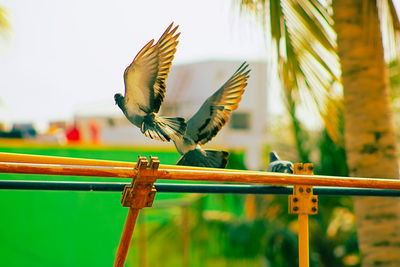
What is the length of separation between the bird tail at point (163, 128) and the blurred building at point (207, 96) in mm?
17401

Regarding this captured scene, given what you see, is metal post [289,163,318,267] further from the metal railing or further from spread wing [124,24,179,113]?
spread wing [124,24,179,113]

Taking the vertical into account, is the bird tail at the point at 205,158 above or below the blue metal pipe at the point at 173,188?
above

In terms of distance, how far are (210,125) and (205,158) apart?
0.51 feet

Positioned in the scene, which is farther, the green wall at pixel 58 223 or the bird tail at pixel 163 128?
the green wall at pixel 58 223

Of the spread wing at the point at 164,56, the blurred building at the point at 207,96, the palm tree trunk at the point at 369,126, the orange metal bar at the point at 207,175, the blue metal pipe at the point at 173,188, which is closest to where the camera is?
the orange metal bar at the point at 207,175

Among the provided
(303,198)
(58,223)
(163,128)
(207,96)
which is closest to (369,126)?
(303,198)

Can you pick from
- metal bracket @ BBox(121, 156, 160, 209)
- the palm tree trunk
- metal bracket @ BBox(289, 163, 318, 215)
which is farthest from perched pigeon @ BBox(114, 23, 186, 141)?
the palm tree trunk

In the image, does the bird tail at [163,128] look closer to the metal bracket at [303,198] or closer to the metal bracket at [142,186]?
the metal bracket at [142,186]

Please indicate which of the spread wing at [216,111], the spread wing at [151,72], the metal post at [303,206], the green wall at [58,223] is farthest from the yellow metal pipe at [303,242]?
the green wall at [58,223]

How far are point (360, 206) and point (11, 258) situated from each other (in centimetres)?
448

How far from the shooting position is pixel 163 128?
1.81 meters

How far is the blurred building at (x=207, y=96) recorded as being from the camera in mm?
20688

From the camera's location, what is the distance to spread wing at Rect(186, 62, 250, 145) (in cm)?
199

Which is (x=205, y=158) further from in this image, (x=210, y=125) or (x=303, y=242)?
(x=303, y=242)
